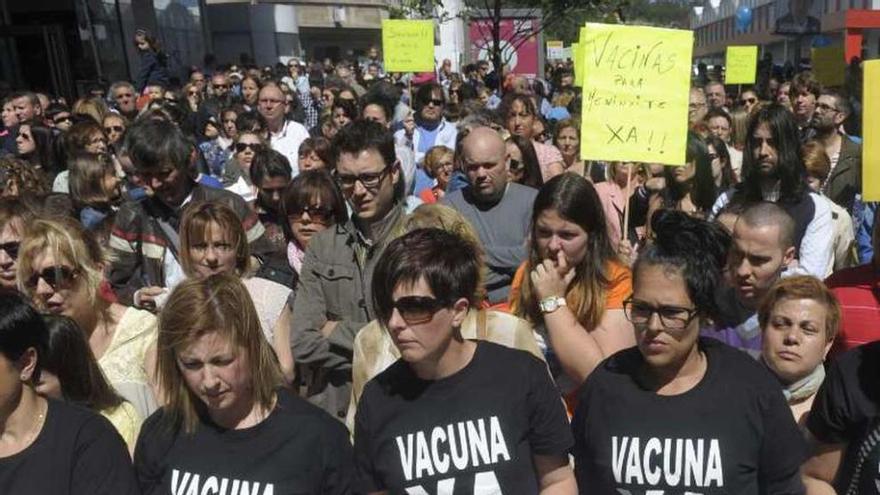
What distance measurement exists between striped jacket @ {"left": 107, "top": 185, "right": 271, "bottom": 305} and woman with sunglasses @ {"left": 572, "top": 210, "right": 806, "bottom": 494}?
2.18 metres

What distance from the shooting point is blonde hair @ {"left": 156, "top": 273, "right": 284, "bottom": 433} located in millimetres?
2570

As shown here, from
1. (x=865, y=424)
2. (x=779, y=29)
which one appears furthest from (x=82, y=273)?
(x=779, y=29)

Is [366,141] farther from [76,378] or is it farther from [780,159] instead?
[780,159]

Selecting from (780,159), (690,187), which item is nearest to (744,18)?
(690,187)

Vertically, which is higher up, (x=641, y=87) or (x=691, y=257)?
(x=641, y=87)

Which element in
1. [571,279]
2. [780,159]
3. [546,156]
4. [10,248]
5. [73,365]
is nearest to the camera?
[73,365]

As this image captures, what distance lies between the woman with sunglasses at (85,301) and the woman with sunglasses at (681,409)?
151 centimetres

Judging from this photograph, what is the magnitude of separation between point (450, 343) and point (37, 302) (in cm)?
152

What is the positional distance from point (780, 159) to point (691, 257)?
2493 millimetres

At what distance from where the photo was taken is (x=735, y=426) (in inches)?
94.7

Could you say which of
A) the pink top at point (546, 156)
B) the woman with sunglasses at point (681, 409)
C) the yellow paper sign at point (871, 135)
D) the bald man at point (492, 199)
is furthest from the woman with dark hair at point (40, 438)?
the pink top at point (546, 156)

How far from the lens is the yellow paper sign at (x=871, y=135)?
3.04 metres

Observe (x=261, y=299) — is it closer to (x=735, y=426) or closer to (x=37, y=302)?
(x=37, y=302)

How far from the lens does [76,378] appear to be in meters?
2.71
